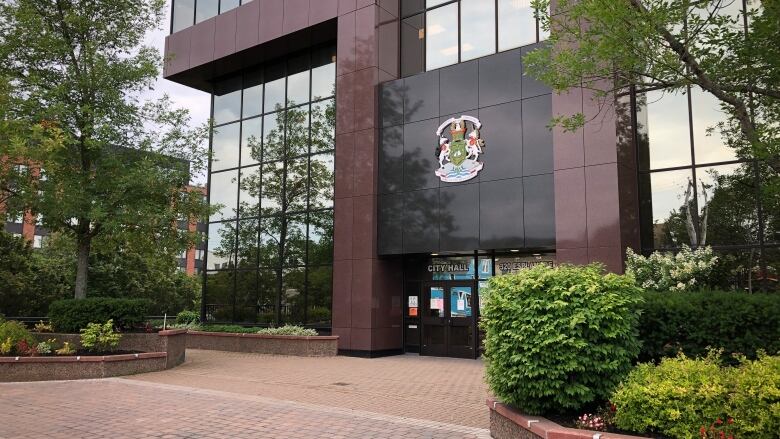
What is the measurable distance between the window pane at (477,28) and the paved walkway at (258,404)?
920 cm

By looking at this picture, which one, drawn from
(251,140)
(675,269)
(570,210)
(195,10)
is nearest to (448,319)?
(570,210)

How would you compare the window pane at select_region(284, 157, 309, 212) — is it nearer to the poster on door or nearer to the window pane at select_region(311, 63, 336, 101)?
the window pane at select_region(311, 63, 336, 101)

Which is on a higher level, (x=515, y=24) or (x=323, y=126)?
(x=515, y=24)

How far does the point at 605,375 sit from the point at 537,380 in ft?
2.55

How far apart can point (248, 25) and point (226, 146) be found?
4.76 m

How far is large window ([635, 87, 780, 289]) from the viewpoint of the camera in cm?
1310

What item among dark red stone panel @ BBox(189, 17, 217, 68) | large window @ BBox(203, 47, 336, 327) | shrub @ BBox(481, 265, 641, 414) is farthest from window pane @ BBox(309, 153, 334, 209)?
shrub @ BBox(481, 265, 641, 414)

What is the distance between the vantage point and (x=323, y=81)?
2178cm

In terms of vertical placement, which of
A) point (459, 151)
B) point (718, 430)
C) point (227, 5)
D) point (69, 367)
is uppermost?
point (227, 5)

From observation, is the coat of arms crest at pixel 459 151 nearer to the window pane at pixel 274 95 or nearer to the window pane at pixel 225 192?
the window pane at pixel 274 95

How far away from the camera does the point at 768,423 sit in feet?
17.7

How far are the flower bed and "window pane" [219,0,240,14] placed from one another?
44.2 feet

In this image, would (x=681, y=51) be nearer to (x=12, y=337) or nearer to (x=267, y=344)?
(x=12, y=337)

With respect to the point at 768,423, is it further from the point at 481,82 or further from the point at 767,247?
the point at 481,82
